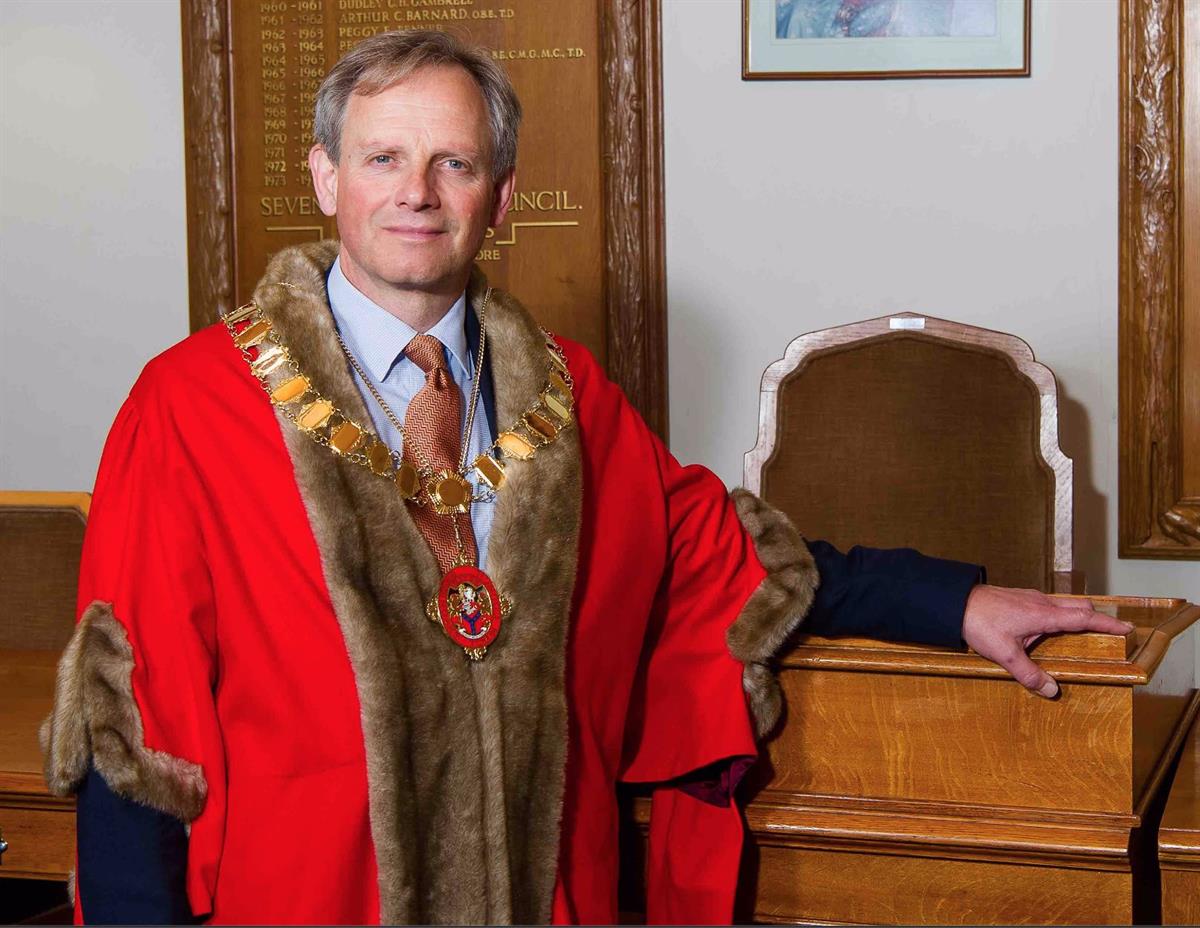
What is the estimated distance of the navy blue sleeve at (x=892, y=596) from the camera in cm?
179

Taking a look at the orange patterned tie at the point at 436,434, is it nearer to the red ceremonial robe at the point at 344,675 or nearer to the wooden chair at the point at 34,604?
the red ceremonial robe at the point at 344,675

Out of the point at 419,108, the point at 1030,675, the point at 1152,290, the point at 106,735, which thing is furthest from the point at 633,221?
the point at 106,735

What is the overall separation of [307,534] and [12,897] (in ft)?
5.25

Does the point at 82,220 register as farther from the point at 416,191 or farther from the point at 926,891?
the point at 926,891

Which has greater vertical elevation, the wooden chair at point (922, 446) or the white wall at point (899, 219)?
the white wall at point (899, 219)

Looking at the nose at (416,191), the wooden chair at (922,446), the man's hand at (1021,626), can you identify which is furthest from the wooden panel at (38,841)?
the wooden chair at (922,446)

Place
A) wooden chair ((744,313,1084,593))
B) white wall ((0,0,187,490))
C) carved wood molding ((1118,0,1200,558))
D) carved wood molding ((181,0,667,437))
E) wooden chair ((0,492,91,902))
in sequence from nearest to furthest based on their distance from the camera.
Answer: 1. wooden chair ((0,492,91,902))
2. wooden chair ((744,313,1084,593))
3. carved wood molding ((1118,0,1200,558))
4. carved wood molding ((181,0,667,437))
5. white wall ((0,0,187,490))

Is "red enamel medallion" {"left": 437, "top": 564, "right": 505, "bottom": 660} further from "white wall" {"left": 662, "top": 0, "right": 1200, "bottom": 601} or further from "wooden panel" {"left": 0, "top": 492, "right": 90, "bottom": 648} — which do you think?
"white wall" {"left": 662, "top": 0, "right": 1200, "bottom": 601}

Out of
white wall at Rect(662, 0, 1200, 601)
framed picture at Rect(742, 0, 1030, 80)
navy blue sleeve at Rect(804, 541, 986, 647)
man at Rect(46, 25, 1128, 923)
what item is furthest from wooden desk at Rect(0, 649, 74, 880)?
framed picture at Rect(742, 0, 1030, 80)

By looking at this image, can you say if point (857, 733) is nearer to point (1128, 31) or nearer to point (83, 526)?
point (83, 526)

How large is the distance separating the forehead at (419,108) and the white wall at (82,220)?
3.15 meters

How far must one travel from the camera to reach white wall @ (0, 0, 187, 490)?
15.5ft

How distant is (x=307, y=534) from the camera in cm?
164

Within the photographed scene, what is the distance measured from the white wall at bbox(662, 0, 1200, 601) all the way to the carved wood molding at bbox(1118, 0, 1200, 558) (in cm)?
5
